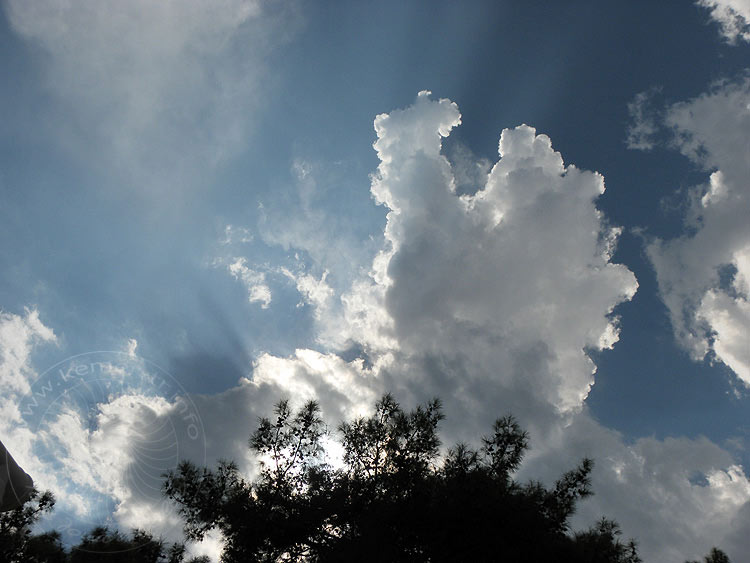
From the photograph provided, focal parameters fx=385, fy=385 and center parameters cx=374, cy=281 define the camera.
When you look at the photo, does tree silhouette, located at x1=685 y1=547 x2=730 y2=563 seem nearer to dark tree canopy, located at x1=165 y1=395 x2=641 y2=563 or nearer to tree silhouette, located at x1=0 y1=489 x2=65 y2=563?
dark tree canopy, located at x1=165 y1=395 x2=641 y2=563

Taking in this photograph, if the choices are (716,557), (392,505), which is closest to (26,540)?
(392,505)

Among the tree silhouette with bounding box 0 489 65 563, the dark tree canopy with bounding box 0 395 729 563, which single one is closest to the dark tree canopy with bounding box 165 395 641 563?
the dark tree canopy with bounding box 0 395 729 563

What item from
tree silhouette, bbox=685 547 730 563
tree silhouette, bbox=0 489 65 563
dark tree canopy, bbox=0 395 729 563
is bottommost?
tree silhouette, bbox=685 547 730 563

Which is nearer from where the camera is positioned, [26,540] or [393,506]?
[393,506]

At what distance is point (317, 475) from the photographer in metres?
15.5

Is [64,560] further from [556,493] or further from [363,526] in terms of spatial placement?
[556,493]

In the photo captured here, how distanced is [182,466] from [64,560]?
1573 cm

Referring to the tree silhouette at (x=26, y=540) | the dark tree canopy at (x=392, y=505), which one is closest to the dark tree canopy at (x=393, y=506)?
the dark tree canopy at (x=392, y=505)

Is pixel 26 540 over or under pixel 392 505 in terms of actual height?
over

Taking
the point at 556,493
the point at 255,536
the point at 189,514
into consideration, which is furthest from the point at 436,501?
the point at 189,514

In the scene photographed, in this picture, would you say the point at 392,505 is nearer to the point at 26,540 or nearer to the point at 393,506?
the point at 393,506

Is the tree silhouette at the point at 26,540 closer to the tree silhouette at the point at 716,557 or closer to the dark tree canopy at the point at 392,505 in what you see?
the dark tree canopy at the point at 392,505

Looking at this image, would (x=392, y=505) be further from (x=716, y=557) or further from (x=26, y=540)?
(x=26, y=540)

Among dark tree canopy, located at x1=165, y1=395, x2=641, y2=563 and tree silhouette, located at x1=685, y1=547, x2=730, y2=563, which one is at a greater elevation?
dark tree canopy, located at x1=165, y1=395, x2=641, y2=563
